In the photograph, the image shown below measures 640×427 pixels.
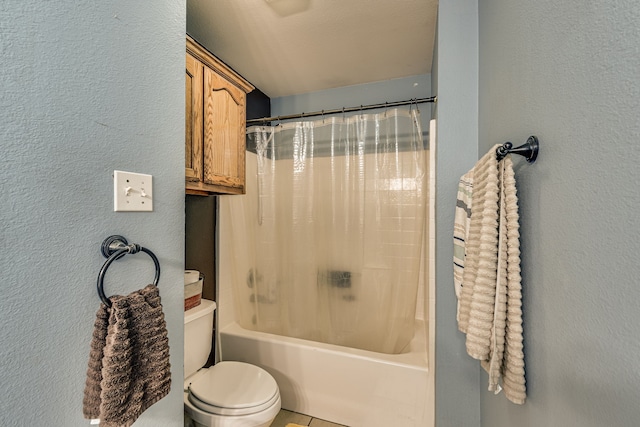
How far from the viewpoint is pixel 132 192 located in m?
0.74

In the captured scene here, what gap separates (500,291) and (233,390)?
1.36 meters

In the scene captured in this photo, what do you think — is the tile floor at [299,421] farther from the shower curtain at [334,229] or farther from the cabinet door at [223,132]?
the cabinet door at [223,132]

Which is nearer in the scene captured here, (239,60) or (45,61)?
A: (45,61)

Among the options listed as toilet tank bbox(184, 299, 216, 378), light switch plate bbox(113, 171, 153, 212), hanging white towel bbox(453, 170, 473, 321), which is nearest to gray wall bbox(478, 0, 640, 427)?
hanging white towel bbox(453, 170, 473, 321)

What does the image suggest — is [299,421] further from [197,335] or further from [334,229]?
[334,229]

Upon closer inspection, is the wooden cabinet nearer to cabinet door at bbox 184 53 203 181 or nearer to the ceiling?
cabinet door at bbox 184 53 203 181

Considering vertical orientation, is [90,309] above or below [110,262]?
below

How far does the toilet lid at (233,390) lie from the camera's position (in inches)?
51.1

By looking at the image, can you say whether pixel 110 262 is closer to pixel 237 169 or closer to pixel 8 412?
pixel 8 412

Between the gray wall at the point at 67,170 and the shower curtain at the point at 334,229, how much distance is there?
1190 millimetres

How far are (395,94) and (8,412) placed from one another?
8.68ft

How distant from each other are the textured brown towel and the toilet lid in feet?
2.39

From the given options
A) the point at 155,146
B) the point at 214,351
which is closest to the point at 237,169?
the point at 155,146

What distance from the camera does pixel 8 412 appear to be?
524 mm
